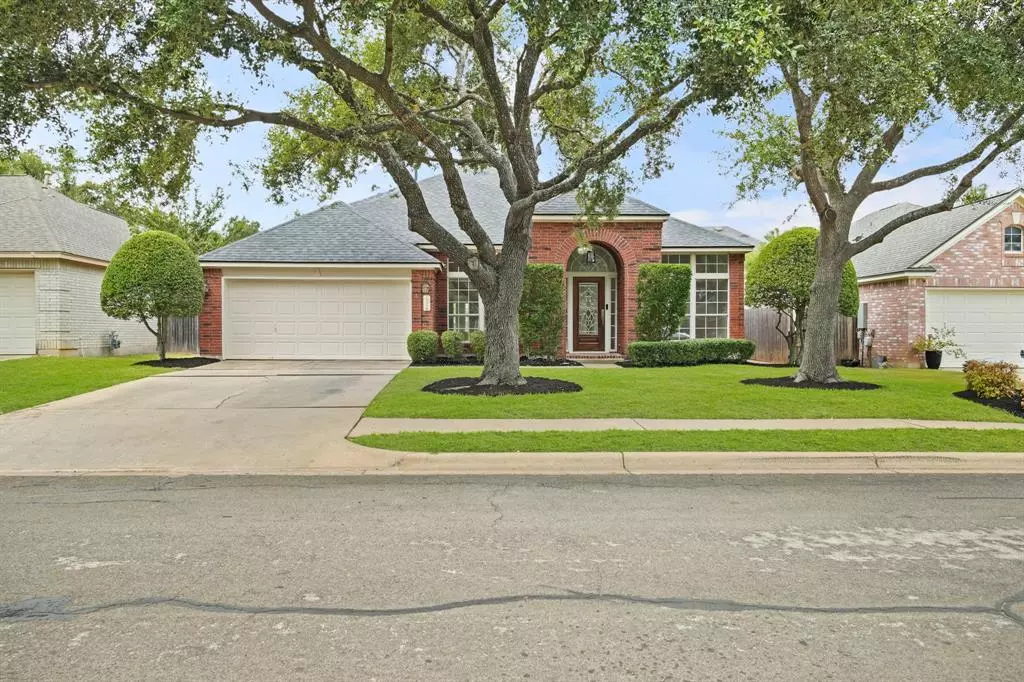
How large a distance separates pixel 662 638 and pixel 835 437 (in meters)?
6.32

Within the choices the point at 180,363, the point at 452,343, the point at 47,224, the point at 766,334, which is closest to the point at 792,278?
the point at 766,334

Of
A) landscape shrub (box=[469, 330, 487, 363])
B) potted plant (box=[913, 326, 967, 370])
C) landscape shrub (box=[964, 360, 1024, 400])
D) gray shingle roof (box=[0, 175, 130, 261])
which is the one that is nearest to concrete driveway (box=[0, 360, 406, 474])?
landscape shrub (box=[469, 330, 487, 363])

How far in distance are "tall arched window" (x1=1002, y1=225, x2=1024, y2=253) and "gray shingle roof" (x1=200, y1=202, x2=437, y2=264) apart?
17.9m

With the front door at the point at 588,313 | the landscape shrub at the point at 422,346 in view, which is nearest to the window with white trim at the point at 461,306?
the landscape shrub at the point at 422,346

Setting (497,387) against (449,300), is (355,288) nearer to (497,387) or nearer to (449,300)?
(449,300)

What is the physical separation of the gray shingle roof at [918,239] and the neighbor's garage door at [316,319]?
45.1ft

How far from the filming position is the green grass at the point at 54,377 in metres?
12.2

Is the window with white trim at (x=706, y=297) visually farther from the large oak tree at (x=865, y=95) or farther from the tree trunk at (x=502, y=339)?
the tree trunk at (x=502, y=339)

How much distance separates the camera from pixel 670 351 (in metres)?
18.9

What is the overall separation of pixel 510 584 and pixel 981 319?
75.8 ft

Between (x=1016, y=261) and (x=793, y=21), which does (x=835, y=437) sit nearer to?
(x=793, y=21)

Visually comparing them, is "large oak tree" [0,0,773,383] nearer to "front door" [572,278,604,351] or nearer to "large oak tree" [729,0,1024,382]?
"large oak tree" [729,0,1024,382]

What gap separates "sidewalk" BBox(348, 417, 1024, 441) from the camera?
9.22 m

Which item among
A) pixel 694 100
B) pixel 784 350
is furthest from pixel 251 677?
pixel 784 350
